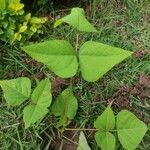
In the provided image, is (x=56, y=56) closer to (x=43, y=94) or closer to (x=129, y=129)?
(x=43, y=94)

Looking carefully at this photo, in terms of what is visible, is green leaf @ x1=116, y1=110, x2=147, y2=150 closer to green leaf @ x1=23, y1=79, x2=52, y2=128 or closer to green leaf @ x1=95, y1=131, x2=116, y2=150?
Answer: green leaf @ x1=95, y1=131, x2=116, y2=150

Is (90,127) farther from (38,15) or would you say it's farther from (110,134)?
(38,15)

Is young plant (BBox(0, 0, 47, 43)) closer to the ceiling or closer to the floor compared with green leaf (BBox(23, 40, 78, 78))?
closer to the floor

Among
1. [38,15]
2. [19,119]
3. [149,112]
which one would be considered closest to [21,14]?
[38,15]

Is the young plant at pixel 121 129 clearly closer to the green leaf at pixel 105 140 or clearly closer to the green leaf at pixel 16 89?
the green leaf at pixel 105 140

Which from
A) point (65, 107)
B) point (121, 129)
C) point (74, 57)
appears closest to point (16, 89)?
point (65, 107)

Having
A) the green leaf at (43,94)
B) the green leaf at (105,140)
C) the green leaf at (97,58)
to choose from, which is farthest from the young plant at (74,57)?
the green leaf at (105,140)

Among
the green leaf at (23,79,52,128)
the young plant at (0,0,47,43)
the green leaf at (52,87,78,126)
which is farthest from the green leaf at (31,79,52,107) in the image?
the young plant at (0,0,47,43)
